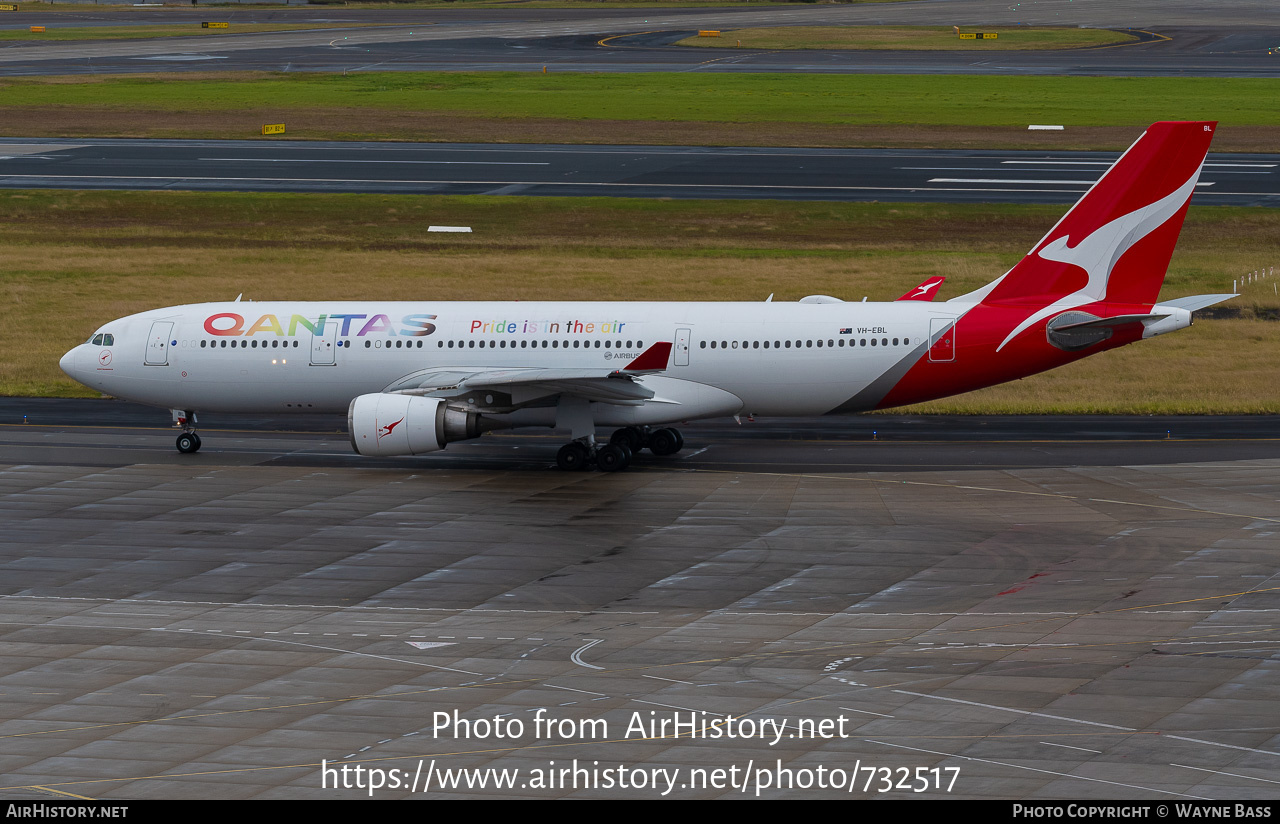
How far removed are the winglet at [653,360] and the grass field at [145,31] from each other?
13366 cm

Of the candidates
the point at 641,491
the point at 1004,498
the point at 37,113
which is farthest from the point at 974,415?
the point at 37,113

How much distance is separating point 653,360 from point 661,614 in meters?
12.2

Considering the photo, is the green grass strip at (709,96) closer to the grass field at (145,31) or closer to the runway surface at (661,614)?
the grass field at (145,31)

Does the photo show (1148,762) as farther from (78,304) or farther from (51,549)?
(78,304)

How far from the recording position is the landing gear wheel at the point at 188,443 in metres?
44.3

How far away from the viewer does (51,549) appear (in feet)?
113

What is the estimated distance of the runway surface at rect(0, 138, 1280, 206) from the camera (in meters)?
83.1

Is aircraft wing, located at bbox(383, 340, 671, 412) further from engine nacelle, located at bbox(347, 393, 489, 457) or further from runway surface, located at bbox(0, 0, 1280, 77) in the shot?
runway surface, located at bbox(0, 0, 1280, 77)

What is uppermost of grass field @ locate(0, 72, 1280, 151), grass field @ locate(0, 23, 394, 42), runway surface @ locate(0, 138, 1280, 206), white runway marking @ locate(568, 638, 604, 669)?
grass field @ locate(0, 23, 394, 42)

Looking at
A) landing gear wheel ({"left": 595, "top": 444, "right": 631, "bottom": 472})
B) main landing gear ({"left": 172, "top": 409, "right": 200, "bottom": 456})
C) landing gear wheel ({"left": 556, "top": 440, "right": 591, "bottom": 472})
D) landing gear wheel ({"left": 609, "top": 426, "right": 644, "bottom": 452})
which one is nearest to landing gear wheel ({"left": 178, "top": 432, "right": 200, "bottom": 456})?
main landing gear ({"left": 172, "top": 409, "right": 200, "bottom": 456})

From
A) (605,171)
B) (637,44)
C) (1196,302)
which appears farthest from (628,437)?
(637,44)

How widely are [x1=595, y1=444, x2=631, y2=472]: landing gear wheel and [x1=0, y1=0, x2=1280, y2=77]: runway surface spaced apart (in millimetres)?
93635

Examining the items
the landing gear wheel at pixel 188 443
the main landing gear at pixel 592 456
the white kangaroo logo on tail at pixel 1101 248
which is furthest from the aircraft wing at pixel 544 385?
the white kangaroo logo on tail at pixel 1101 248

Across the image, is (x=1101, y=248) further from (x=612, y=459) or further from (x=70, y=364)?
(x=70, y=364)
